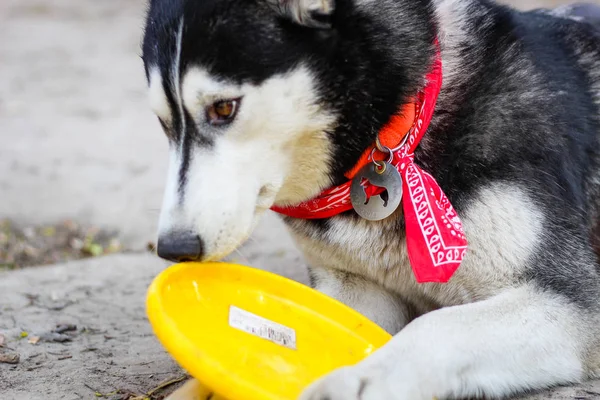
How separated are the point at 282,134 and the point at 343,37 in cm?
35

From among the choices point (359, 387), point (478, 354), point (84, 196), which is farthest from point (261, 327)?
point (84, 196)

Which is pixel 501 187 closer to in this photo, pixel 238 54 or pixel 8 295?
pixel 238 54

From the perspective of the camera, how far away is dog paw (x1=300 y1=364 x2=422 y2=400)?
206 centimetres

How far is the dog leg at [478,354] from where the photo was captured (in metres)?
2.11

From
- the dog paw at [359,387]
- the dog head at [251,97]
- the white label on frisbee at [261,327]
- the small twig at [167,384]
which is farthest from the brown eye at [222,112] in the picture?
the small twig at [167,384]

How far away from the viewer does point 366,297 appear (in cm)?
292

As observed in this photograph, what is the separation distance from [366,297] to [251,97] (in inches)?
37.2

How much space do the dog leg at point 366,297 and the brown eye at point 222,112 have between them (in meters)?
0.85

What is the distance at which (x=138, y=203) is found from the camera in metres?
5.13

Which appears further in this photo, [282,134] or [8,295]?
[8,295]

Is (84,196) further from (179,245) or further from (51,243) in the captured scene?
(179,245)

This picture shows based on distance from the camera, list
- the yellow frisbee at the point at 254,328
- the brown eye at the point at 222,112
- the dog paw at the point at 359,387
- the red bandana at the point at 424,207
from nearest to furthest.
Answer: the dog paw at the point at 359,387
the yellow frisbee at the point at 254,328
the brown eye at the point at 222,112
the red bandana at the point at 424,207

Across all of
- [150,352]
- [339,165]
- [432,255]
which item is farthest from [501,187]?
[150,352]

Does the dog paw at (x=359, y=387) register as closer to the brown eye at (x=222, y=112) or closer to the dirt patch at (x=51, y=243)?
the brown eye at (x=222, y=112)
